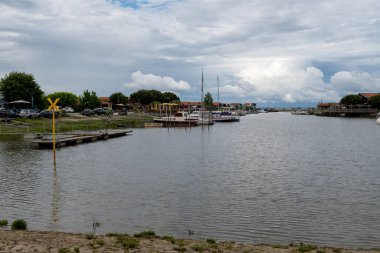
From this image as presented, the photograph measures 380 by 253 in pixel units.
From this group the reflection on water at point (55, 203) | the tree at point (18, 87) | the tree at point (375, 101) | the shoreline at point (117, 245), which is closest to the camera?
the shoreline at point (117, 245)

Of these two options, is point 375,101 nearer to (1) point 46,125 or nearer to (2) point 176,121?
(2) point 176,121

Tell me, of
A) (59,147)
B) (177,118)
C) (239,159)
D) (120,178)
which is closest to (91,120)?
(177,118)

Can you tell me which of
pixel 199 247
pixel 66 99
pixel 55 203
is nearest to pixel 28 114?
pixel 55 203

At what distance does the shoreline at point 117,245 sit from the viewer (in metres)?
13.4

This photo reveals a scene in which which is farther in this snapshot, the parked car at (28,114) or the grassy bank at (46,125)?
the parked car at (28,114)

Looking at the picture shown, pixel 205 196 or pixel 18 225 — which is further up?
pixel 18 225

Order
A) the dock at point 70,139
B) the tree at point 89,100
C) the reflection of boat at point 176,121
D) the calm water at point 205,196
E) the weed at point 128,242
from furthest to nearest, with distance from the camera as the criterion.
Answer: the tree at point 89,100 → the reflection of boat at point 176,121 → the dock at point 70,139 → the calm water at point 205,196 → the weed at point 128,242

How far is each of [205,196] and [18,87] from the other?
90785 millimetres

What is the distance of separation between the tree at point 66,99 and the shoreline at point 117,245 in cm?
14118

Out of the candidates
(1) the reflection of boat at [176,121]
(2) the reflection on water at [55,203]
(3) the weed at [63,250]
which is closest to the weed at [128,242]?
(3) the weed at [63,250]

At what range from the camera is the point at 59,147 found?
5556cm

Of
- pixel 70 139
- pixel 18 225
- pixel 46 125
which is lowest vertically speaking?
pixel 18 225

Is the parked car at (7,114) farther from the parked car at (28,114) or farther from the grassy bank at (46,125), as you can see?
the grassy bank at (46,125)

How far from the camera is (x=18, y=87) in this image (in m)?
105
